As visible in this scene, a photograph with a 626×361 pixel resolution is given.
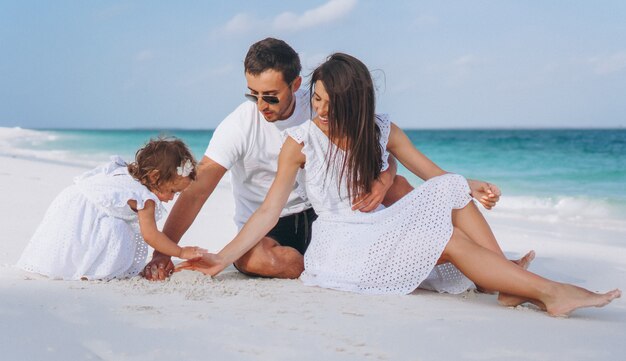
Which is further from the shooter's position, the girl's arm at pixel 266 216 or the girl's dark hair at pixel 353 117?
the girl's arm at pixel 266 216

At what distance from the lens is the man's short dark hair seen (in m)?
4.38

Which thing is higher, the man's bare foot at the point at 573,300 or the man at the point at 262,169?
the man at the point at 262,169

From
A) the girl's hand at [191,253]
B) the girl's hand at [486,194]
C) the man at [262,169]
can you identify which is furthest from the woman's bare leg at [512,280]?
the girl's hand at [191,253]

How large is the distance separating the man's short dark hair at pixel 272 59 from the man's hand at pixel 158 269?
114cm

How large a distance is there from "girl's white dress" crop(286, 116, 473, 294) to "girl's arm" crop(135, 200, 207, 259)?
628 mm

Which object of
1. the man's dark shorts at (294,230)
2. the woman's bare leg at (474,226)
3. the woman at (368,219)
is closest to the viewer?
the woman at (368,219)

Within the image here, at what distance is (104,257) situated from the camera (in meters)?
4.19

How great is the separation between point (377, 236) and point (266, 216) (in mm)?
611

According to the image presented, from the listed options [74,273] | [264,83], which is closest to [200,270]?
[74,273]

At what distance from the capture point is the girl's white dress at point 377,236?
389 cm

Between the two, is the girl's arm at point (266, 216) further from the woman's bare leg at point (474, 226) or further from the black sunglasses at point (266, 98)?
the woman's bare leg at point (474, 226)

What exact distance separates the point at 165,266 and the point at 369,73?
152 cm

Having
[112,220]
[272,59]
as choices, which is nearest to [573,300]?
[272,59]

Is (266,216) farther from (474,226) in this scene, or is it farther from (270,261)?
(474,226)
